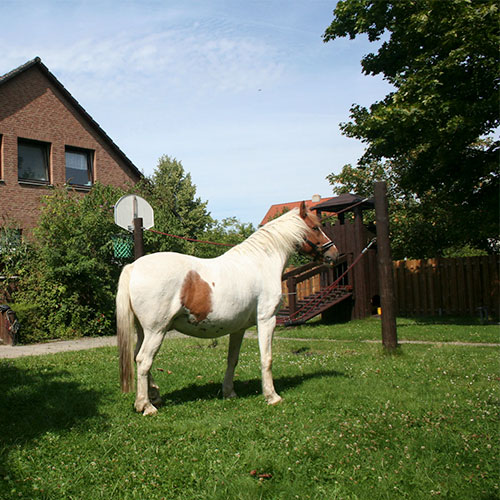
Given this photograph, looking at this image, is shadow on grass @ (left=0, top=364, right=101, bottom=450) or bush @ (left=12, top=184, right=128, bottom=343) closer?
shadow on grass @ (left=0, top=364, right=101, bottom=450)

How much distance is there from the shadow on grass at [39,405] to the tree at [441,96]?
11255 mm

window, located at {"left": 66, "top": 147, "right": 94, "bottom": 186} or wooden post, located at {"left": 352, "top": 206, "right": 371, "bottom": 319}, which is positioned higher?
window, located at {"left": 66, "top": 147, "right": 94, "bottom": 186}

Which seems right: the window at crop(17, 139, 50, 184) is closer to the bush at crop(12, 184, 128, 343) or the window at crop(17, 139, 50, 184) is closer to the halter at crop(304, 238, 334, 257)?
the bush at crop(12, 184, 128, 343)

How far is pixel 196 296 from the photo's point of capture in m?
5.29

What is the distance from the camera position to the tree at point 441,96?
42.4 feet

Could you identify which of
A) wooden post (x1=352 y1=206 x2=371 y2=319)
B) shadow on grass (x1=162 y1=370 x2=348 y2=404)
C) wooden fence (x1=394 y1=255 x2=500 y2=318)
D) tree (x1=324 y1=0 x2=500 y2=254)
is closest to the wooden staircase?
wooden post (x1=352 y1=206 x2=371 y2=319)

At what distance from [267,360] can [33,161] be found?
55.9ft

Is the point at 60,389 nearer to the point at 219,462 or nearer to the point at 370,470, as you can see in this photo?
the point at 219,462

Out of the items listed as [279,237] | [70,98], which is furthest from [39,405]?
[70,98]

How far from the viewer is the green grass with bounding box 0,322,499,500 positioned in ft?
11.1

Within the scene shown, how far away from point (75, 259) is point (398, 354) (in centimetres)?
1035

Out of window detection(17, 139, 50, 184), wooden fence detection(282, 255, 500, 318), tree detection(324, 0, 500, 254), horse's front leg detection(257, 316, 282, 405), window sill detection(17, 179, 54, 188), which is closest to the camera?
horse's front leg detection(257, 316, 282, 405)

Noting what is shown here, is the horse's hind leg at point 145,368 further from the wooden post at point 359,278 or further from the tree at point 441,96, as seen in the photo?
the wooden post at point 359,278

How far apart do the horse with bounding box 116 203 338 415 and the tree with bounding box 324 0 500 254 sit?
912 centimetres
